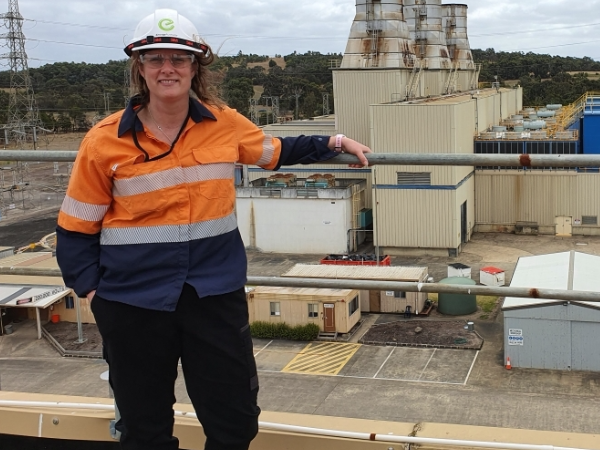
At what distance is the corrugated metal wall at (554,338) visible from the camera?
13.4m

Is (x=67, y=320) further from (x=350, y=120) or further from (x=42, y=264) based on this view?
(x=350, y=120)

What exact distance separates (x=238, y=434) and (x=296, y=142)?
0.89 meters

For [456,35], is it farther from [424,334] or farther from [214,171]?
[214,171]

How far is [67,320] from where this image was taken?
57.6 feet

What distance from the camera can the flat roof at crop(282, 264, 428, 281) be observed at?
55.8 ft

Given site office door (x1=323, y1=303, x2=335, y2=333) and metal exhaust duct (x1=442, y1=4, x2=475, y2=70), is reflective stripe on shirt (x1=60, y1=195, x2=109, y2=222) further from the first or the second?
metal exhaust duct (x1=442, y1=4, x2=475, y2=70)

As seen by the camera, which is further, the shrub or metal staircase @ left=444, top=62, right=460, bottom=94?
metal staircase @ left=444, top=62, right=460, bottom=94

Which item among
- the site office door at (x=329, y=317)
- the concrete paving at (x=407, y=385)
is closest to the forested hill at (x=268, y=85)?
the site office door at (x=329, y=317)

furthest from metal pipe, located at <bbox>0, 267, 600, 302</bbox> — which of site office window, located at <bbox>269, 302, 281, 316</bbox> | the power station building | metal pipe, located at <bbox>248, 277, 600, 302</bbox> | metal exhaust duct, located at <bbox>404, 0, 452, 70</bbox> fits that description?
metal exhaust duct, located at <bbox>404, 0, 452, 70</bbox>

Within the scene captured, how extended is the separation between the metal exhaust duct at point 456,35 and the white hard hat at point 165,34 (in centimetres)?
4123

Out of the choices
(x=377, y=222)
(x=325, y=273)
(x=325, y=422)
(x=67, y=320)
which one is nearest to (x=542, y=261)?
(x=325, y=273)

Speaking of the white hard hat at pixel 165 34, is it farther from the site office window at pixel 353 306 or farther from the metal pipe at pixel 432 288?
the site office window at pixel 353 306

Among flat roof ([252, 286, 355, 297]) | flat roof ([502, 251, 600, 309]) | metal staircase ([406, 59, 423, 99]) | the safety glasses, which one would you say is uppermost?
metal staircase ([406, 59, 423, 99])

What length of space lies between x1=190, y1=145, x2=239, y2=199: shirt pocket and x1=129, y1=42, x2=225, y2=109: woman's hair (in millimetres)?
146
